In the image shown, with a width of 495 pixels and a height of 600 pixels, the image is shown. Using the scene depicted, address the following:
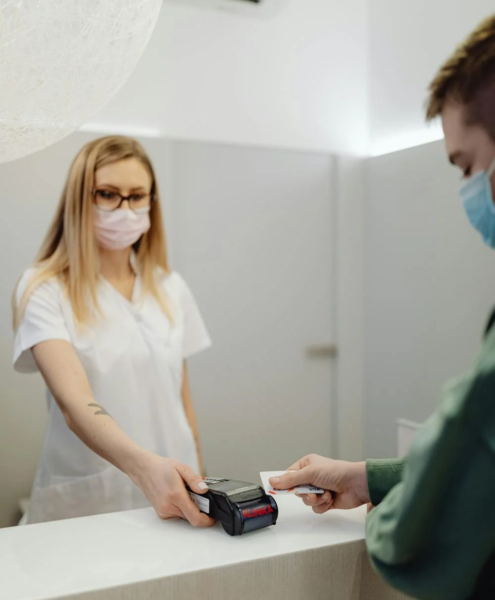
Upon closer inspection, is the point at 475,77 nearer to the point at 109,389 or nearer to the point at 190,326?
the point at 109,389

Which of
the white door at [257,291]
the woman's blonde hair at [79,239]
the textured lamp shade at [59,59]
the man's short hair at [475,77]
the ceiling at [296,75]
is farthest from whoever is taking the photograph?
the white door at [257,291]

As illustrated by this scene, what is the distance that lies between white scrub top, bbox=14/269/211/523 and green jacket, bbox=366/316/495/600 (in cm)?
115

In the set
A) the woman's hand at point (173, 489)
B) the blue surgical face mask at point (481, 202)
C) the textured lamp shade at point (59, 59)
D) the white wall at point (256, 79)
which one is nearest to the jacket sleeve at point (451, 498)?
the blue surgical face mask at point (481, 202)

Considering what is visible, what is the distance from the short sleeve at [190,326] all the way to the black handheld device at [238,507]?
97 cm

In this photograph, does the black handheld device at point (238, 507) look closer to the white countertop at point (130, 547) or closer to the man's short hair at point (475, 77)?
the white countertop at point (130, 547)

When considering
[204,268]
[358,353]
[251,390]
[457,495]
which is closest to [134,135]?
[204,268]

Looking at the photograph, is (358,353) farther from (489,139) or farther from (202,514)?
(489,139)

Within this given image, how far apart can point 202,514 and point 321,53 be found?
8.56ft

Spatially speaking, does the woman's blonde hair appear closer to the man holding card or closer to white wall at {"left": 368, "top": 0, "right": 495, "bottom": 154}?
the man holding card

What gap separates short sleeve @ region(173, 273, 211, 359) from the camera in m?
1.98

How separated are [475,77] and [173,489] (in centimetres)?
76

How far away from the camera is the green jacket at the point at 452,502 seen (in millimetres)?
573

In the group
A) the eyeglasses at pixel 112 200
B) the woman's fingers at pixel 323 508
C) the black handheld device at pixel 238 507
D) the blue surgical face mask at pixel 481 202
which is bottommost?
the woman's fingers at pixel 323 508

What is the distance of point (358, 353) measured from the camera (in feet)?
10.3
